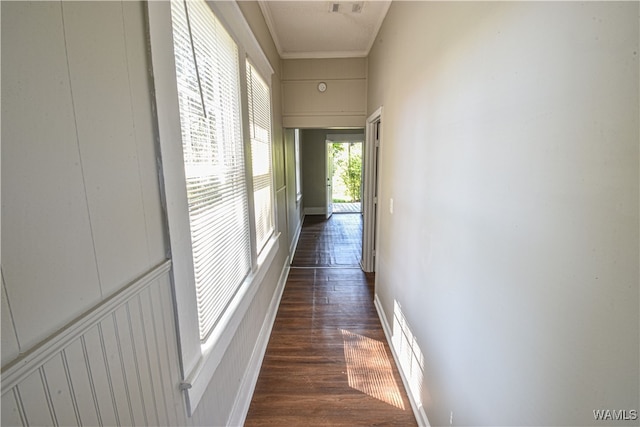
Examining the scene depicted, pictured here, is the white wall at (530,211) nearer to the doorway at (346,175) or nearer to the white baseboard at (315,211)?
the white baseboard at (315,211)

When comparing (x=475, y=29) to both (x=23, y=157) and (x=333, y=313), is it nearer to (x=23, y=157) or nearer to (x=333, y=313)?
(x=23, y=157)

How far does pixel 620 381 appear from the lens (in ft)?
Answer: 1.74

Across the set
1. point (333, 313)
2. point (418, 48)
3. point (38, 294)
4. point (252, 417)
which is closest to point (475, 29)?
point (418, 48)

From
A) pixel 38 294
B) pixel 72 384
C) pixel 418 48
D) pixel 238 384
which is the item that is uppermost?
pixel 418 48

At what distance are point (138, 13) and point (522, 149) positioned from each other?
1.13 metres

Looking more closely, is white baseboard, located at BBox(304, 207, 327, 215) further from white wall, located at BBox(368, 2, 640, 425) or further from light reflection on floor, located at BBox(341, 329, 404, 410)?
white wall, located at BBox(368, 2, 640, 425)

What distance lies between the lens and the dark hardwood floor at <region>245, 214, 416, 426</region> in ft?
5.57

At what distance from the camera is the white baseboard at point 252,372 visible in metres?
1.58

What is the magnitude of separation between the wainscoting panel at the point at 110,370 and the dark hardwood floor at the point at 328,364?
3.38ft

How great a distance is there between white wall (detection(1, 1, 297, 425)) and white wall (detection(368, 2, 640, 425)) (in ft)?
3.49

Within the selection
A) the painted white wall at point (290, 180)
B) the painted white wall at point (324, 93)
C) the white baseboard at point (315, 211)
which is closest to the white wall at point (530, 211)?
the painted white wall at point (324, 93)

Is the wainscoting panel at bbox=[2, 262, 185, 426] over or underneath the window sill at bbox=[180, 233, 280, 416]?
over

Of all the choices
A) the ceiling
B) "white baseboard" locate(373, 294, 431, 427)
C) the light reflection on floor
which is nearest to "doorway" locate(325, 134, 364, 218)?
the ceiling

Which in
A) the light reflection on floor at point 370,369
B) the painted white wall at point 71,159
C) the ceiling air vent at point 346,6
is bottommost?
the light reflection on floor at point 370,369
